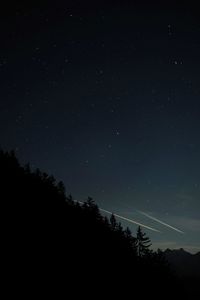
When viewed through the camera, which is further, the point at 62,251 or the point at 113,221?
the point at 113,221

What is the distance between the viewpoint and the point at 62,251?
37281mm

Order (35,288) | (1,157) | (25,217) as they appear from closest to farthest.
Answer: (35,288), (25,217), (1,157)

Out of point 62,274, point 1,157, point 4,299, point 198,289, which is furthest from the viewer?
point 198,289

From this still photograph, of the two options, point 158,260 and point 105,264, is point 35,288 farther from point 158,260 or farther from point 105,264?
point 158,260

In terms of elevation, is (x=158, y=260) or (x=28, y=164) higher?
(x=28, y=164)

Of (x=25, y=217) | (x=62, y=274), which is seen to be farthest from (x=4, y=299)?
(x=25, y=217)

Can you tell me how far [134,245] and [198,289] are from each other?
9126 centimetres

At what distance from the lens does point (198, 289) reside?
138625 millimetres

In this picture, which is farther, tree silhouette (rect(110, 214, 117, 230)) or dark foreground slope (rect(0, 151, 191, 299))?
tree silhouette (rect(110, 214, 117, 230))

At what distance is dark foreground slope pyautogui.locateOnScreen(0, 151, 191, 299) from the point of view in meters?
28.9

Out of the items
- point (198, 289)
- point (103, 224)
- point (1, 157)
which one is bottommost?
point (198, 289)

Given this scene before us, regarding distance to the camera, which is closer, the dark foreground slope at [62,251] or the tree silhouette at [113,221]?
the dark foreground slope at [62,251]

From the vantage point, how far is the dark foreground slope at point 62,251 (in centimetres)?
2894

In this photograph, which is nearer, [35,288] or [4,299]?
[4,299]
